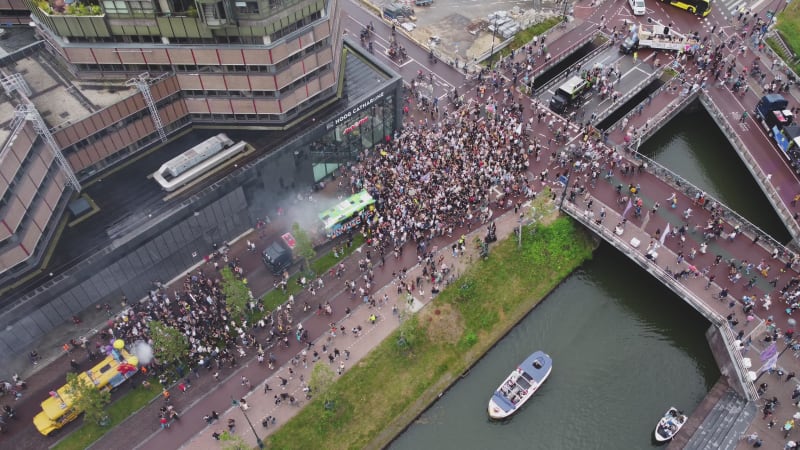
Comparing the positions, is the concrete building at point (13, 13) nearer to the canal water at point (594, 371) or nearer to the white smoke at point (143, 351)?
the white smoke at point (143, 351)

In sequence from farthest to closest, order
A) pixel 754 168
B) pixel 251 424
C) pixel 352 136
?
pixel 754 168
pixel 352 136
pixel 251 424

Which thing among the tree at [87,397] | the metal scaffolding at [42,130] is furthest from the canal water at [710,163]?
the tree at [87,397]

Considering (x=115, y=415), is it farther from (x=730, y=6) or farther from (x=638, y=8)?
(x=730, y=6)

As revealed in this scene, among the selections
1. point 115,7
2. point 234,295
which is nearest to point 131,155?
point 115,7

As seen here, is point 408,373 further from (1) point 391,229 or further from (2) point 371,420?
(1) point 391,229

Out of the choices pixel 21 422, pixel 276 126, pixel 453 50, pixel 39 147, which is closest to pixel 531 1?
pixel 453 50

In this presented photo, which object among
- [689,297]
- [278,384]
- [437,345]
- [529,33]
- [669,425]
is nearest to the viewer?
[669,425]

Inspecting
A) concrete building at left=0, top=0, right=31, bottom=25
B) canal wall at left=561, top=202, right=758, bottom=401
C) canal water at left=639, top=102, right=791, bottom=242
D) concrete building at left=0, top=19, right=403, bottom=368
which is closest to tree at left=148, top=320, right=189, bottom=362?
concrete building at left=0, top=19, right=403, bottom=368

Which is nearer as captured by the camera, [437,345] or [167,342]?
[167,342]
